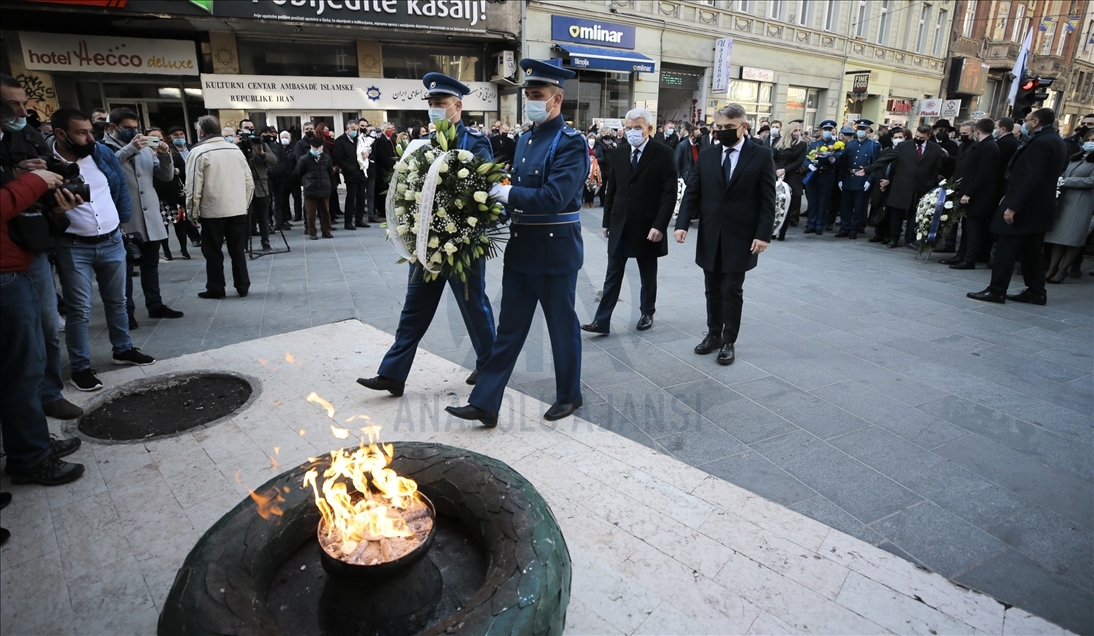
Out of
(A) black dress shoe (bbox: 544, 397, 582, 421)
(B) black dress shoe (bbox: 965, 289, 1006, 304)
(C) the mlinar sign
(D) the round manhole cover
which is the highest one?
(C) the mlinar sign

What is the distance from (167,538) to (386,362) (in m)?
1.73

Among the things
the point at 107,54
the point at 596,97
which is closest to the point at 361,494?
the point at 107,54

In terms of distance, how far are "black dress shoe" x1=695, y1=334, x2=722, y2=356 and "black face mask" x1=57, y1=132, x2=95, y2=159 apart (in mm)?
5047

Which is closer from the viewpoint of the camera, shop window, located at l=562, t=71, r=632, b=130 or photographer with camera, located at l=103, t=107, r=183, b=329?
photographer with camera, located at l=103, t=107, r=183, b=329

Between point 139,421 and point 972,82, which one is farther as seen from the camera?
point 972,82

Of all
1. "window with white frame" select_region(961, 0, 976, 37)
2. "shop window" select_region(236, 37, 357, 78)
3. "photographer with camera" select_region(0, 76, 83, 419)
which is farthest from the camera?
"window with white frame" select_region(961, 0, 976, 37)

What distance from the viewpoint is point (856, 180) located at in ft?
36.2

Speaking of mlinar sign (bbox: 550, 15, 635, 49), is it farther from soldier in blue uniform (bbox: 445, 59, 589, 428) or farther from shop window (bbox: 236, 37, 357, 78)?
soldier in blue uniform (bbox: 445, 59, 589, 428)

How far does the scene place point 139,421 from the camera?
3.96m

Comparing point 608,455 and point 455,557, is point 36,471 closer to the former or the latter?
point 455,557

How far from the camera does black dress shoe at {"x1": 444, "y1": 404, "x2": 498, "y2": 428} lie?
150 inches

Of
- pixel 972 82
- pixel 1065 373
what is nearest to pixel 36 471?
pixel 1065 373

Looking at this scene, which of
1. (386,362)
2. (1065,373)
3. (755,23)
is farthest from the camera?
(755,23)

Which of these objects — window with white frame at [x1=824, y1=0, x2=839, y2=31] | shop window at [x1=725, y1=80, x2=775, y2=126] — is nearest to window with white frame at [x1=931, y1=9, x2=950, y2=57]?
window with white frame at [x1=824, y1=0, x2=839, y2=31]
